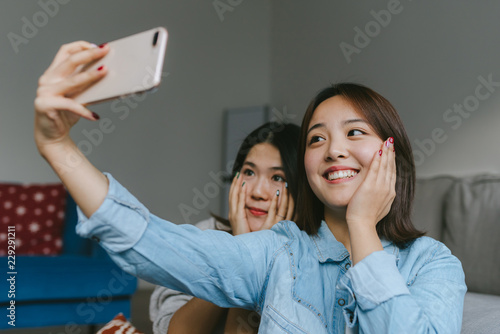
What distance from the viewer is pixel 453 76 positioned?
271 centimetres

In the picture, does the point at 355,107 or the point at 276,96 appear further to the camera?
the point at 276,96

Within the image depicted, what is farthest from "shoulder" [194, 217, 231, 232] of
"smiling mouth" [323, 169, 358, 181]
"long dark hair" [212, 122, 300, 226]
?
"smiling mouth" [323, 169, 358, 181]

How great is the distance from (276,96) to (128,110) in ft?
5.02

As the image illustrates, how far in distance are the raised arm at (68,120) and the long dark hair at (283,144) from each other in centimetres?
89

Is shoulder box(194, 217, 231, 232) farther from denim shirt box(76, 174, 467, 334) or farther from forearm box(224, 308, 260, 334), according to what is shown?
denim shirt box(76, 174, 467, 334)

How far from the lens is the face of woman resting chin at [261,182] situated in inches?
59.4

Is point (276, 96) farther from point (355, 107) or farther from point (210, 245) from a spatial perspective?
point (210, 245)

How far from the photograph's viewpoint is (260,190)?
4.97ft

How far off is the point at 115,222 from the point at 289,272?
389mm

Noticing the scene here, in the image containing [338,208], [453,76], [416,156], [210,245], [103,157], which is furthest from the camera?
[103,157]

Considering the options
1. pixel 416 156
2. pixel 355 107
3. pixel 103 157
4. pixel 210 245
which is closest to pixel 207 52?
pixel 103 157

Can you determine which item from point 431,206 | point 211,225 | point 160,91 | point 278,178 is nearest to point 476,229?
point 431,206

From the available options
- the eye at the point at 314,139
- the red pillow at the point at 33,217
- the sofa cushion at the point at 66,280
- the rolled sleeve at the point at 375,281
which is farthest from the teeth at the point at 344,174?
the red pillow at the point at 33,217

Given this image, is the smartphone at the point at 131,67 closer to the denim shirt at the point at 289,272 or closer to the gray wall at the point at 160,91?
the denim shirt at the point at 289,272
